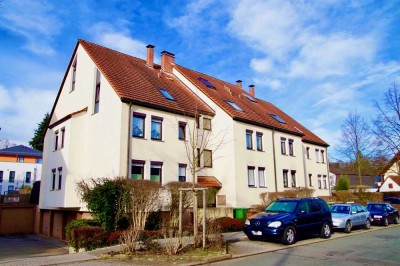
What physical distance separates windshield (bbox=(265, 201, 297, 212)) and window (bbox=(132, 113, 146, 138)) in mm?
8552

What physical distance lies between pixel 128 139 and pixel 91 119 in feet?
12.7

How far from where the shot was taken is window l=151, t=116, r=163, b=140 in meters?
20.1

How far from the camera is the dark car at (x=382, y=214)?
68.9 ft

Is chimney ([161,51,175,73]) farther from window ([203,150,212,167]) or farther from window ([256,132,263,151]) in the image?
window ([256,132,263,151])

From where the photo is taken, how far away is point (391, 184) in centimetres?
4659

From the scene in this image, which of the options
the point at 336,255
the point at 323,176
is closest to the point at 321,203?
the point at 336,255

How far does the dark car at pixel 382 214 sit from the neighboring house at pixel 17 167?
58.4 meters

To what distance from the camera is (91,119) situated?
2089cm

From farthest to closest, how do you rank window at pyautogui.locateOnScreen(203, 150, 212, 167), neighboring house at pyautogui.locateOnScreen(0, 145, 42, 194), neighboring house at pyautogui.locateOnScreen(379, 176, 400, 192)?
neighboring house at pyautogui.locateOnScreen(0, 145, 42, 194) → neighboring house at pyautogui.locateOnScreen(379, 176, 400, 192) → window at pyautogui.locateOnScreen(203, 150, 212, 167)

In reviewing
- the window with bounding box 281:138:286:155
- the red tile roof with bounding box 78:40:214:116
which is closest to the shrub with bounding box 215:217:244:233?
the red tile roof with bounding box 78:40:214:116

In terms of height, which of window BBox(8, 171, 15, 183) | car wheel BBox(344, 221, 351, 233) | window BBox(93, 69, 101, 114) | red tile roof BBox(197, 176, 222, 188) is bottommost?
car wheel BBox(344, 221, 351, 233)

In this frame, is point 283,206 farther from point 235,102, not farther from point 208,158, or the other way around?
point 235,102

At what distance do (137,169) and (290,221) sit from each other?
29.9 feet

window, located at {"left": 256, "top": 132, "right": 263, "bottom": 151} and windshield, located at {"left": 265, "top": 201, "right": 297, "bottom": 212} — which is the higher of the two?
window, located at {"left": 256, "top": 132, "right": 263, "bottom": 151}
